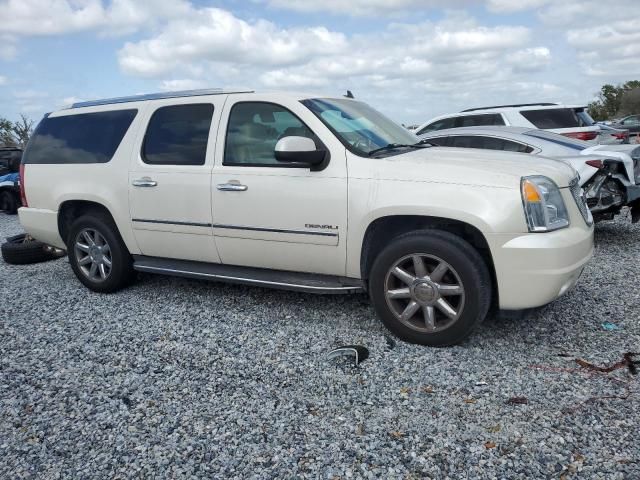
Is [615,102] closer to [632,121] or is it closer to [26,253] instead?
[632,121]

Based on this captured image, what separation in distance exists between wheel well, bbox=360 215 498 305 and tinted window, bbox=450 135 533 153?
135 inches

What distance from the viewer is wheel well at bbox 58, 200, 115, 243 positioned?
5162mm

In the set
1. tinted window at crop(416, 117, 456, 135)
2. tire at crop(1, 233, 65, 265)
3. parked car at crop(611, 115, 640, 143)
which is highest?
parked car at crop(611, 115, 640, 143)

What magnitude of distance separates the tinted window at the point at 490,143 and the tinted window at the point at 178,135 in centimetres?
379

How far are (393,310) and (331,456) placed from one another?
4.41 feet

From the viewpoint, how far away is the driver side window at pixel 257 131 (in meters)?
4.06

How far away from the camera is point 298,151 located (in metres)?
3.65

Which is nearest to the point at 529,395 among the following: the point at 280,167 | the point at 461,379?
the point at 461,379

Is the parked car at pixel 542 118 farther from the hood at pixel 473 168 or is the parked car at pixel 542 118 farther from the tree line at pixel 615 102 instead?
the tree line at pixel 615 102

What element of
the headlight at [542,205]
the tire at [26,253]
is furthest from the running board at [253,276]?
the tire at [26,253]

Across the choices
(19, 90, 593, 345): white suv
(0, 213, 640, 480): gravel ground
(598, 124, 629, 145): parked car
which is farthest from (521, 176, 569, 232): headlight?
(598, 124, 629, 145): parked car

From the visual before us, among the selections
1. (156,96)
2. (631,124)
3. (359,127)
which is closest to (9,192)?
(156,96)

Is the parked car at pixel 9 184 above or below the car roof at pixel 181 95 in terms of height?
below

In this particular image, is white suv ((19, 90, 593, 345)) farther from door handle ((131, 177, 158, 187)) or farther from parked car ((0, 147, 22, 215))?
parked car ((0, 147, 22, 215))
